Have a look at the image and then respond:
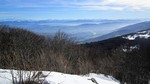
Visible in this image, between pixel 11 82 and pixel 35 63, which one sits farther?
pixel 35 63

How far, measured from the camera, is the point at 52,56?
11.4 m

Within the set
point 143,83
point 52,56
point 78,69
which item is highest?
point 52,56

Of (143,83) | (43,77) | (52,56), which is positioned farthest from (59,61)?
(143,83)

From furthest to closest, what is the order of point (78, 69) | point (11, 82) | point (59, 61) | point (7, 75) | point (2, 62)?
point (78, 69) < point (59, 61) < point (2, 62) < point (7, 75) < point (11, 82)

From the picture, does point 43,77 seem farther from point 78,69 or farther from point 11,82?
point 78,69

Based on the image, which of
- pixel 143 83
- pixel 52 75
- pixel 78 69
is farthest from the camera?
pixel 143 83

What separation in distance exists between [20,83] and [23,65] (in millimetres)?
897

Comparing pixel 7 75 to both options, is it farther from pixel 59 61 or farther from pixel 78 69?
pixel 78 69

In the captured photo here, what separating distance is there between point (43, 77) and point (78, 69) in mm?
5563

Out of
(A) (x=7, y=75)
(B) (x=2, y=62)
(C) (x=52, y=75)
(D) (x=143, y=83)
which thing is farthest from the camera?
(D) (x=143, y=83)

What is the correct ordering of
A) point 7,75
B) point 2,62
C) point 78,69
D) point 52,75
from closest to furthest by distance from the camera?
point 7,75 < point 52,75 < point 2,62 < point 78,69

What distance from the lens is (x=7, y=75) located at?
704cm

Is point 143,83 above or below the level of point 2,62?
below

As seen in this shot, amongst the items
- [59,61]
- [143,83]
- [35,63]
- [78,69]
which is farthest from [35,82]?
[143,83]
